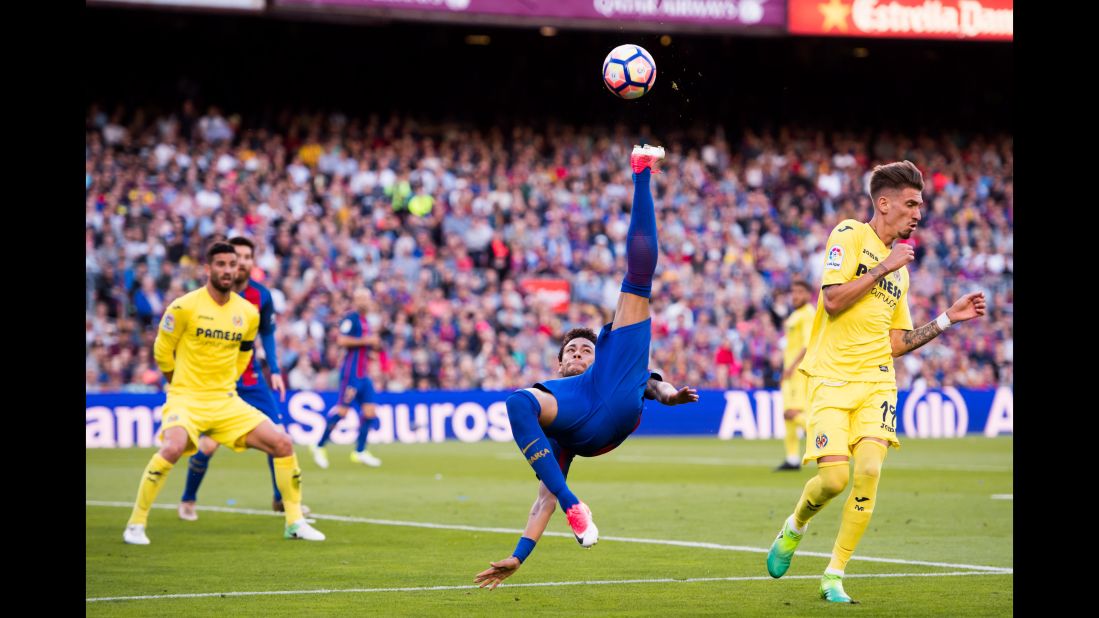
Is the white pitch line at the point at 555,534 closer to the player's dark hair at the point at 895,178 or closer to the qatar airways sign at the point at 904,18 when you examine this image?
the player's dark hair at the point at 895,178

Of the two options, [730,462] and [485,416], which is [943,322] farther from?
[485,416]

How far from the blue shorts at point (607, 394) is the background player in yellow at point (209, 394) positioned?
15.2 feet

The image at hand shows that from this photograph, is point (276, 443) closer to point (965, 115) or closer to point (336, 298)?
point (336, 298)

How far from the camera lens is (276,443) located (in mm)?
12406

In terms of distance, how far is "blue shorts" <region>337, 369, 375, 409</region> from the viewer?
2095 centimetres

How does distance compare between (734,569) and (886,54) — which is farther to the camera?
(886,54)

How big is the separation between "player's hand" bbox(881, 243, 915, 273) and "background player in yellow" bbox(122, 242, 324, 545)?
5642 mm

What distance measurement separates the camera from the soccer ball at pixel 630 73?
9773 mm

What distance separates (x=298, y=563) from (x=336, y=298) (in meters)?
17.7

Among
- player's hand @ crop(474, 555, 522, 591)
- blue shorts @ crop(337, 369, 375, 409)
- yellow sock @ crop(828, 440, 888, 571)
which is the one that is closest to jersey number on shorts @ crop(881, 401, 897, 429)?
yellow sock @ crop(828, 440, 888, 571)

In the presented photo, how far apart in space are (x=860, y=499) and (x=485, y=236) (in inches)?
886

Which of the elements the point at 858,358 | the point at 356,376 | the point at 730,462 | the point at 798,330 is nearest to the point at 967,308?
the point at 858,358

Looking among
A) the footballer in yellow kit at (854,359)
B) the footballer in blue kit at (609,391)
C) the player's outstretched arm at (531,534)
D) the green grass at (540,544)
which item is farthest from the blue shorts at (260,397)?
the footballer in yellow kit at (854,359)
